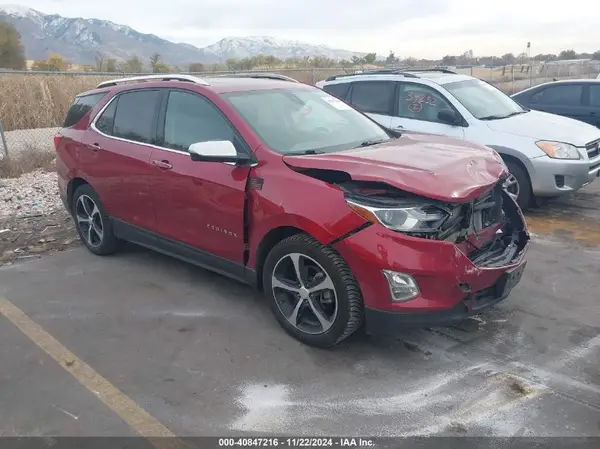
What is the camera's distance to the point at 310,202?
3.71 metres

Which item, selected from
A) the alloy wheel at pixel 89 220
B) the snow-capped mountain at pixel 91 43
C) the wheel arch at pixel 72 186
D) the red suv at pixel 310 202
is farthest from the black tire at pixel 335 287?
the snow-capped mountain at pixel 91 43

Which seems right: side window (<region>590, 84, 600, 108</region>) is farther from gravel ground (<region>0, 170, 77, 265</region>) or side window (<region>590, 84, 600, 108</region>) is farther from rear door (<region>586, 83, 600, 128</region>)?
gravel ground (<region>0, 170, 77, 265</region>)

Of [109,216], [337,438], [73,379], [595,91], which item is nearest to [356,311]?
[337,438]

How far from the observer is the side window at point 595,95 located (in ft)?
34.2

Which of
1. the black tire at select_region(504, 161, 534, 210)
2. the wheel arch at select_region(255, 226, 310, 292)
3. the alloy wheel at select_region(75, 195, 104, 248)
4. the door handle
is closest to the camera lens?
the wheel arch at select_region(255, 226, 310, 292)

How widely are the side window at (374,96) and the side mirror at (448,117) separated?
2.87 feet

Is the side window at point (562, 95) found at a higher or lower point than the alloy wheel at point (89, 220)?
higher

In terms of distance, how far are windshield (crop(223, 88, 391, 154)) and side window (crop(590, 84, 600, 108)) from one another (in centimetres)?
715

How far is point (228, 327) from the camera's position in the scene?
14.1 feet

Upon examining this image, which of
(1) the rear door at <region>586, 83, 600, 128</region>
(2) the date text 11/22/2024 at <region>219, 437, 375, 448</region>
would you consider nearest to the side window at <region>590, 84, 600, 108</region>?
(1) the rear door at <region>586, 83, 600, 128</region>

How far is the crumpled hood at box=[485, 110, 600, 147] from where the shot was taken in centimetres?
720

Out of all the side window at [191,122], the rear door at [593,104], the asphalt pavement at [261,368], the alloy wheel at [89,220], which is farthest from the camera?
the rear door at [593,104]

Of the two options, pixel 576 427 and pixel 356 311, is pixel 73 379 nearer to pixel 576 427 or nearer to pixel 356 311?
pixel 356 311

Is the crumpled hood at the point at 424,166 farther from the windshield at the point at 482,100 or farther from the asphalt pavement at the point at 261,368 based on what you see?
the windshield at the point at 482,100
